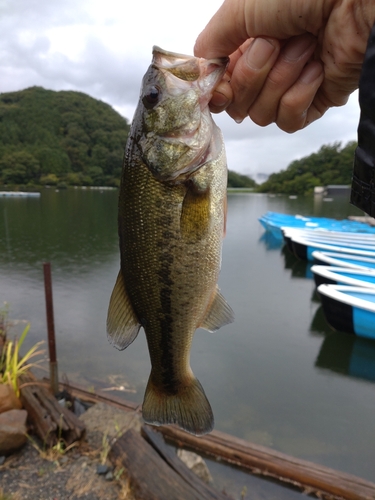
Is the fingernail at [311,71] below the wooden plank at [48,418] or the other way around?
the other way around

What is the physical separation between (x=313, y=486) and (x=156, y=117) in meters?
4.96

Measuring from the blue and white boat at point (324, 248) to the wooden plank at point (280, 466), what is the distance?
12.8 m

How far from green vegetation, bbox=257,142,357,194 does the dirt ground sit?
305 feet

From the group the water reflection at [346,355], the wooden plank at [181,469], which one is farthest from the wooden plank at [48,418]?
the water reflection at [346,355]

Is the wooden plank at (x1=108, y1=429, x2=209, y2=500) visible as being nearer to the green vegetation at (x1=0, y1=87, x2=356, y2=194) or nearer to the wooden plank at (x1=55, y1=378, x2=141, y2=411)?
the wooden plank at (x1=55, y1=378, x2=141, y2=411)

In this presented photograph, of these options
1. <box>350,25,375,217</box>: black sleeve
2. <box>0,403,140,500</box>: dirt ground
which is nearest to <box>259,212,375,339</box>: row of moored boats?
<box>0,403,140,500</box>: dirt ground

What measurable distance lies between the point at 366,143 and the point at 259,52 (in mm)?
745

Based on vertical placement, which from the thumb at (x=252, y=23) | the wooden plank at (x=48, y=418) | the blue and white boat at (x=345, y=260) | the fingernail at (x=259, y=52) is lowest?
the wooden plank at (x=48, y=418)

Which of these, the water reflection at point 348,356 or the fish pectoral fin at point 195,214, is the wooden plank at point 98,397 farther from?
the water reflection at point 348,356

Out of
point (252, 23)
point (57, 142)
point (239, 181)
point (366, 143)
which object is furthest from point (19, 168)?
point (366, 143)

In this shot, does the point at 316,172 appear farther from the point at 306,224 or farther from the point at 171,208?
the point at 171,208

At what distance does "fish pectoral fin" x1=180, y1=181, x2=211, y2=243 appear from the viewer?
1806 millimetres

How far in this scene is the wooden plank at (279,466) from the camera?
445cm

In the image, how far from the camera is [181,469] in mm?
4203
